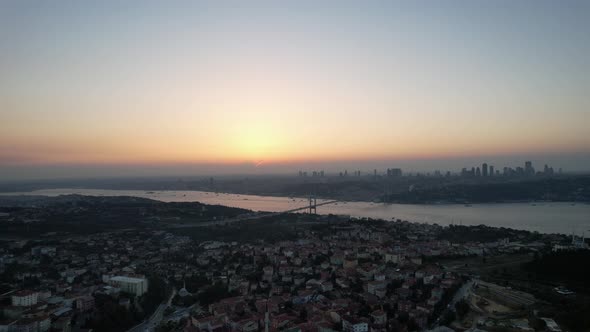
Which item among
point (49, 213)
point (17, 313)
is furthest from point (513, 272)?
point (49, 213)

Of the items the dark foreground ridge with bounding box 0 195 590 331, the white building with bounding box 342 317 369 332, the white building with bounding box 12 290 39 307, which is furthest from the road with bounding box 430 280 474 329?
the white building with bounding box 12 290 39 307

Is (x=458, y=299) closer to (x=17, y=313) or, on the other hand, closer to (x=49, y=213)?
(x=17, y=313)

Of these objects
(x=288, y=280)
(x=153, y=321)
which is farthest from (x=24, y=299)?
(x=288, y=280)

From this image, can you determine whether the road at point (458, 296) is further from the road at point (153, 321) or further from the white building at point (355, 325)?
the road at point (153, 321)

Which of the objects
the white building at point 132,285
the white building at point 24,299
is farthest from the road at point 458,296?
the white building at point 24,299

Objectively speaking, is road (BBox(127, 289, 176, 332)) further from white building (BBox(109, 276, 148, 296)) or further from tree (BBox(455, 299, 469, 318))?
tree (BBox(455, 299, 469, 318))

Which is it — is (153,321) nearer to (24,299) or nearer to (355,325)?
(24,299)
